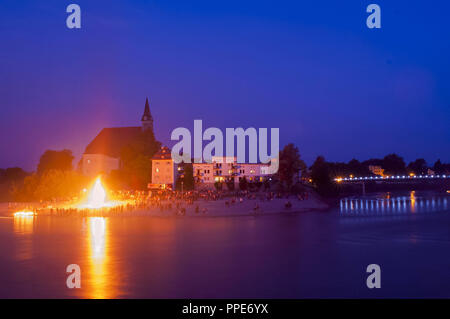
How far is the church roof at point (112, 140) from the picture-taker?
9519cm

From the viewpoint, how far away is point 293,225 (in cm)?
3888

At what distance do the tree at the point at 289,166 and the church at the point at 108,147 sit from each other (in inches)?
1426

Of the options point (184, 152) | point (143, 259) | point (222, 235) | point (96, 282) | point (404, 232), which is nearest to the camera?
point (96, 282)

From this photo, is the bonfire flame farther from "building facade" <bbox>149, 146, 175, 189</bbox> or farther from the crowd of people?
"building facade" <bbox>149, 146, 175, 189</bbox>

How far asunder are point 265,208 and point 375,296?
3630 cm

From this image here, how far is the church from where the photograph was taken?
290ft

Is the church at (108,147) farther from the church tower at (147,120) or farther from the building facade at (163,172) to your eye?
the building facade at (163,172)

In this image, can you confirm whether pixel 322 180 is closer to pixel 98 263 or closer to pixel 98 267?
pixel 98 263

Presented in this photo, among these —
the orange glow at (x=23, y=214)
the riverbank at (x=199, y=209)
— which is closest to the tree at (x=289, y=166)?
the riverbank at (x=199, y=209)

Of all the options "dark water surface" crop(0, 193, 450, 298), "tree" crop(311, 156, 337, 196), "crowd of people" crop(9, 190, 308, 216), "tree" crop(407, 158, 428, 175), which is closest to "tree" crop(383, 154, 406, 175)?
"tree" crop(407, 158, 428, 175)

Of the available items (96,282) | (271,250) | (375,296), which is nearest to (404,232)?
→ (271,250)

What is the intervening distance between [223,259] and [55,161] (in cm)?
7562

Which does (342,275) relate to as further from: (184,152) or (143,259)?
(184,152)

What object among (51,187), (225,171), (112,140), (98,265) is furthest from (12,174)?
(98,265)
